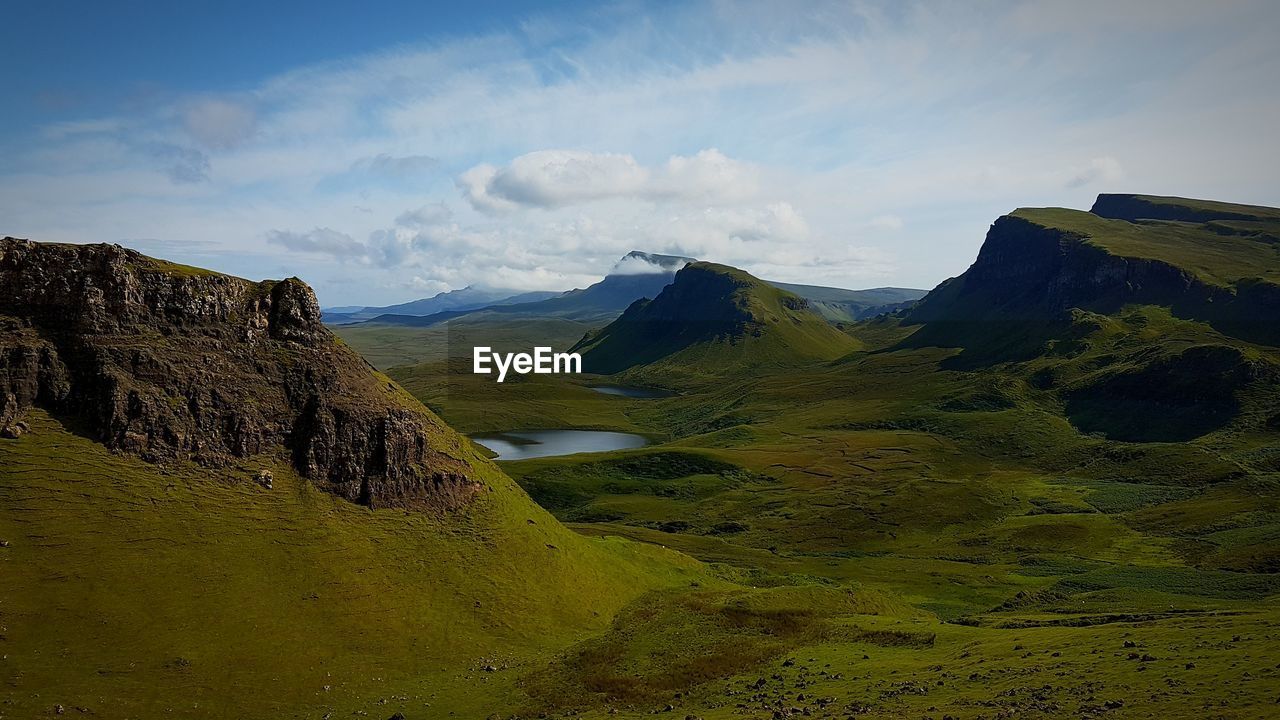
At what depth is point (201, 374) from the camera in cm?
6962

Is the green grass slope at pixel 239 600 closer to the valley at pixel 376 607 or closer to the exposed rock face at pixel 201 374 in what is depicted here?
the valley at pixel 376 607

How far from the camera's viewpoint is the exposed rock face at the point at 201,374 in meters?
63.8

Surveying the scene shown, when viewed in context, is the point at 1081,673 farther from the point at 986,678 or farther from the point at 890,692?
the point at 890,692

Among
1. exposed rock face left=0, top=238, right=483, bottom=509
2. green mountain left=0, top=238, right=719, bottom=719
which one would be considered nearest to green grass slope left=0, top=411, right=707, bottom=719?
green mountain left=0, top=238, right=719, bottom=719

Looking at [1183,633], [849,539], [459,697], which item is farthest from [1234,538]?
[459,697]

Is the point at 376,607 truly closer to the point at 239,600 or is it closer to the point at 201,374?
the point at 239,600

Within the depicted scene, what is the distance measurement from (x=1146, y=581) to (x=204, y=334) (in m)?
145

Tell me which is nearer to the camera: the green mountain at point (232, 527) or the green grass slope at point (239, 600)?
the green grass slope at point (239, 600)

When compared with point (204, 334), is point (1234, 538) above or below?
below

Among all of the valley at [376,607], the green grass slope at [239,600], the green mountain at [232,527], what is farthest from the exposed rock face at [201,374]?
the green grass slope at [239,600]

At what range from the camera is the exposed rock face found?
2512 inches

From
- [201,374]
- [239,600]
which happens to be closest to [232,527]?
[239,600]

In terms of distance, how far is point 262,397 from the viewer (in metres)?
72.6

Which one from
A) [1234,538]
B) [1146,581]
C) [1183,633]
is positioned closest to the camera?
[1183,633]
